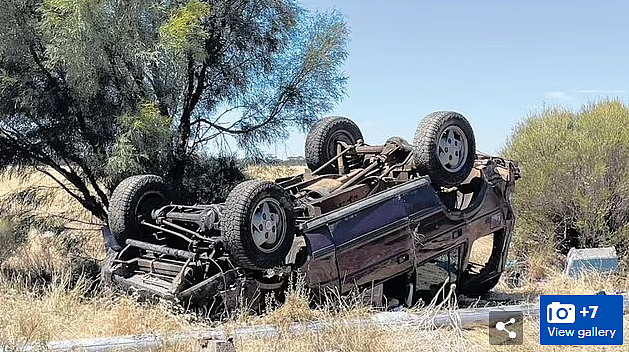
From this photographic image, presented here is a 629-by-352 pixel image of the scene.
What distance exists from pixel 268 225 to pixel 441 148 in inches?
101

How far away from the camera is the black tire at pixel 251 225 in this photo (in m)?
6.35

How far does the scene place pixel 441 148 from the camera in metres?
8.12

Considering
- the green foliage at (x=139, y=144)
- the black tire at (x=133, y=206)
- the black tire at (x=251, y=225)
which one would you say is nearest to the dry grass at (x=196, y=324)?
the black tire at (x=251, y=225)

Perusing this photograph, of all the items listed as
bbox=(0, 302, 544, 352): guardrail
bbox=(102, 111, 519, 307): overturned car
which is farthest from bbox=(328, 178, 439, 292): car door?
bbox=(0, 302, 544, 352): guardrail

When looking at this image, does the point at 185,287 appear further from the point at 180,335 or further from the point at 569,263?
the point at 569,263

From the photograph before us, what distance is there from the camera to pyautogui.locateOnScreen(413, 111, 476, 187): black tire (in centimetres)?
789

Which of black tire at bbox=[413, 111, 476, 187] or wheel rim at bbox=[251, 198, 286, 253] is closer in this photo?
wheel rim at bbox=[251, 198, 286, 253]

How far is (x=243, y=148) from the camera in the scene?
1235 cm

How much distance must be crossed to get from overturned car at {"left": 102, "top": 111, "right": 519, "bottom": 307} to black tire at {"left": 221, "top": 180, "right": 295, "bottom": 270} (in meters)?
0.01

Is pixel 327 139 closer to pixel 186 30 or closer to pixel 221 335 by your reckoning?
pixel 186 30

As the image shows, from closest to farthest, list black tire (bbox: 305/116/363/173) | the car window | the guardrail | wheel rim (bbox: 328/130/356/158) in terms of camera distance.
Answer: the guardrail, the car window, black tire (bbox: 305/116/363/173), wheel rim (bbox: 328/130/356/158)

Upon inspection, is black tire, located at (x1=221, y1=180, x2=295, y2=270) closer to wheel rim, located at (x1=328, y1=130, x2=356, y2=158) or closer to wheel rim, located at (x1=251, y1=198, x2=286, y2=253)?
wheel rim, located at (x1=251, y1=198, x2=286, y2=253)

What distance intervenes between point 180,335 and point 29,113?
5.99 m

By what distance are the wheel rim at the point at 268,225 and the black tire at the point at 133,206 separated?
5.58 ft
